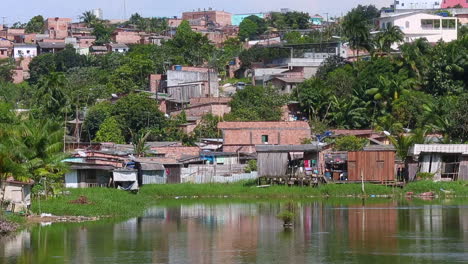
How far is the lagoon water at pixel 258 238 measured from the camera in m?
26.6

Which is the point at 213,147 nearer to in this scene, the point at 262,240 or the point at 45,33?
the point at 262,240

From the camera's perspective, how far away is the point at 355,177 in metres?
49.3

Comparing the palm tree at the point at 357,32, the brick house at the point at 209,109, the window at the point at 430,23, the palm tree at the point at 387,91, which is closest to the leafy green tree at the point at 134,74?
the brick house at the point at 209,109

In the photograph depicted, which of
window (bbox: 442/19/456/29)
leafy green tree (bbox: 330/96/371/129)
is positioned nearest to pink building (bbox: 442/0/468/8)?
window (bbox: 442/19/456/29)

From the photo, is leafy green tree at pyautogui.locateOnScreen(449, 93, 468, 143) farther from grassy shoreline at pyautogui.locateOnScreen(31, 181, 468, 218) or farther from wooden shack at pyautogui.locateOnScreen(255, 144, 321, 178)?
wooden shack at pyautogui.locateOnScreen(255, 144, 321, 178)

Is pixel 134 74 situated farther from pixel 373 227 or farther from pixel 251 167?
pixel 373 227

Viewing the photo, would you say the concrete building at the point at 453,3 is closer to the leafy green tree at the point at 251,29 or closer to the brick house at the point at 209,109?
the leafy green tree at the point at 251,29

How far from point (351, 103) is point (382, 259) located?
3574 cm

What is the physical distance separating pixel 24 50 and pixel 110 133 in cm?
3832

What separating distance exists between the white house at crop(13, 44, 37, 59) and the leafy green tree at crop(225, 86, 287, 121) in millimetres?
35481

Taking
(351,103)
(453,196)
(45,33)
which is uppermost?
(45,33)

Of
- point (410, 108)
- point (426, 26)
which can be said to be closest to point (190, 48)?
point (426, 26)

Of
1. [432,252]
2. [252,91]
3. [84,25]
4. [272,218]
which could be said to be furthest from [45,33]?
[432,252]

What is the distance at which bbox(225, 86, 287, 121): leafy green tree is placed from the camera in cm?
6256
